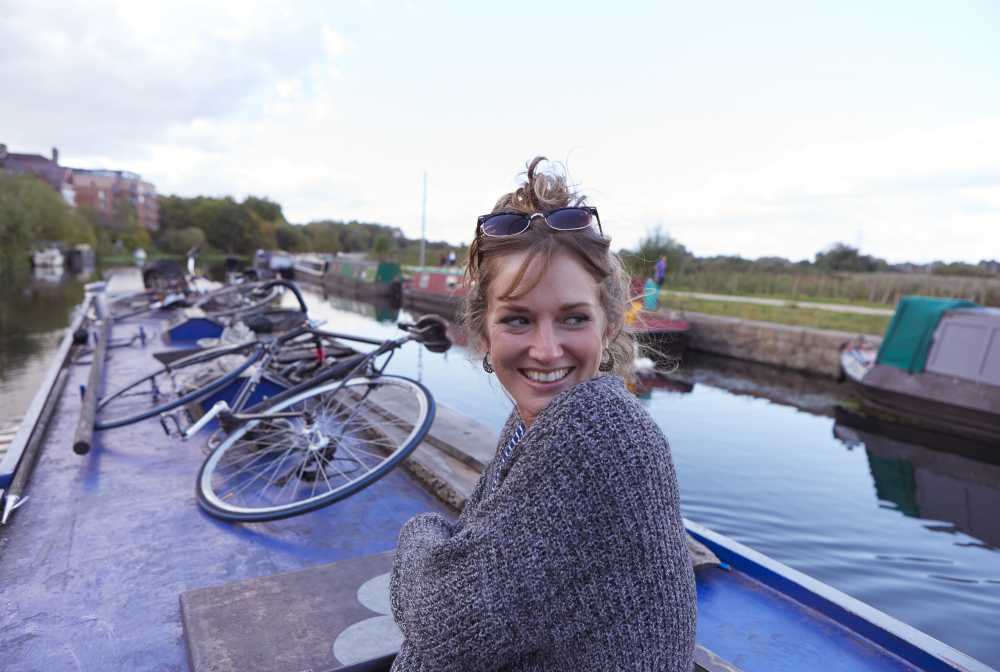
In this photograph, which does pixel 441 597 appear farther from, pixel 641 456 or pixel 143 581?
pixel 143 581

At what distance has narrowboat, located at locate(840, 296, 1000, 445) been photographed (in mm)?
10297

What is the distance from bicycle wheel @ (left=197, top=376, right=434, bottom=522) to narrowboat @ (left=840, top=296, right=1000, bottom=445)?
11242mm

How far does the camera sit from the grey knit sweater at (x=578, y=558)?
0.85m

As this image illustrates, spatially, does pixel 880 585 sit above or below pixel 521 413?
below

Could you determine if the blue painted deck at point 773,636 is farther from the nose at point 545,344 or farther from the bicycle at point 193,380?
the bicycle at point 193,380

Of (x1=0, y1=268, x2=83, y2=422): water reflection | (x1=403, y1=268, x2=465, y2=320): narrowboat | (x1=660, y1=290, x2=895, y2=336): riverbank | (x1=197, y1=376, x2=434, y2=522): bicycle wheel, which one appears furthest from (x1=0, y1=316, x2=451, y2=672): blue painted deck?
(x1=403, y1=268, x2=465, y2=320): narrowboat

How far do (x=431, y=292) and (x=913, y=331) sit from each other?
68.6 feet

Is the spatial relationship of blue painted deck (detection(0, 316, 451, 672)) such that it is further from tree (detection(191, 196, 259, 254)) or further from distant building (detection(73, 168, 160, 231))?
distant building (detection(73, 168, 160, 231))

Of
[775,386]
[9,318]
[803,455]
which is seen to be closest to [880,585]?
[803,455]

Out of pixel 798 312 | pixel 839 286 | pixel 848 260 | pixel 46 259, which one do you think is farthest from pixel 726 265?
pixel 46 259

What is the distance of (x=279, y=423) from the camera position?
3.27 meters

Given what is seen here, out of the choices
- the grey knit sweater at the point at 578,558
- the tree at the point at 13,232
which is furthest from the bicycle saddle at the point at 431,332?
the tree at the point at 13,232

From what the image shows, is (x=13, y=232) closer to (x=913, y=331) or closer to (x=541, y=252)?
(x=913, y=331)

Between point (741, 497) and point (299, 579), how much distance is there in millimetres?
6341
